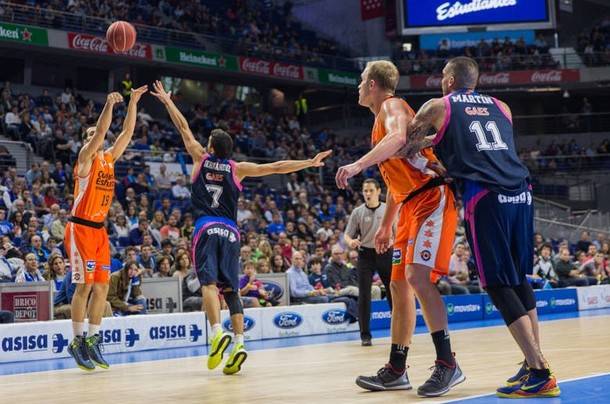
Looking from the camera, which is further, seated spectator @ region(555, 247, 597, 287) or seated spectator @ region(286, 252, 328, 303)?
seated spectator @ region(555, 247, 597, 287)

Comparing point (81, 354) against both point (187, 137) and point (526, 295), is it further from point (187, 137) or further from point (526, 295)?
point (526, 295)

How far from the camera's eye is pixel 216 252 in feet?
25.9

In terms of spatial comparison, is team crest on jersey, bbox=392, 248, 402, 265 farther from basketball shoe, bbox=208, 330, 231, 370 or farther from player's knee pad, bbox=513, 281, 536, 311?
basketball shoe, bbox=208, 330, 231, 370

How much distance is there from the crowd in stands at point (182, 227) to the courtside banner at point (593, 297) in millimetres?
428

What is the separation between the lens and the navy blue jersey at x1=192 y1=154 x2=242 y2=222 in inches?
317

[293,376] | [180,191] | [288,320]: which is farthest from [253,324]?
[180,191]

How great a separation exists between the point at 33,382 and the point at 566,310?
13.9m

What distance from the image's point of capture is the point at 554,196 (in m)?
32.7

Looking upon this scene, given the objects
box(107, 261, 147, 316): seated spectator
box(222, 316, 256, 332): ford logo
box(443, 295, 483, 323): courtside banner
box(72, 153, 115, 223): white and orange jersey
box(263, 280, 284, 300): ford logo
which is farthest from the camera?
box(443, 295, 483, 323): courtside banner

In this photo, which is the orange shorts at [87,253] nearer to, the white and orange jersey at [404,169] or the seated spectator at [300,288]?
the white and orange jersey at [404,169]

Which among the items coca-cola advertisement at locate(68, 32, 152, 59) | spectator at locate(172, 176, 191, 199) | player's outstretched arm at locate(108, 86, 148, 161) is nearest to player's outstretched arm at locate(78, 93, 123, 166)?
player's outstretched arm at locate(108, 86, 148, 161)

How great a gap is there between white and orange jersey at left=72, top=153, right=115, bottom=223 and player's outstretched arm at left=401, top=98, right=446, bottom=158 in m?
4.10

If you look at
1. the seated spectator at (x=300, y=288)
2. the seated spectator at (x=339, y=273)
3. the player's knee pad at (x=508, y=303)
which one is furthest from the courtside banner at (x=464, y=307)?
the player's knee pad at (x=508, y=303)

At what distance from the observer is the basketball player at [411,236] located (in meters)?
5.82
